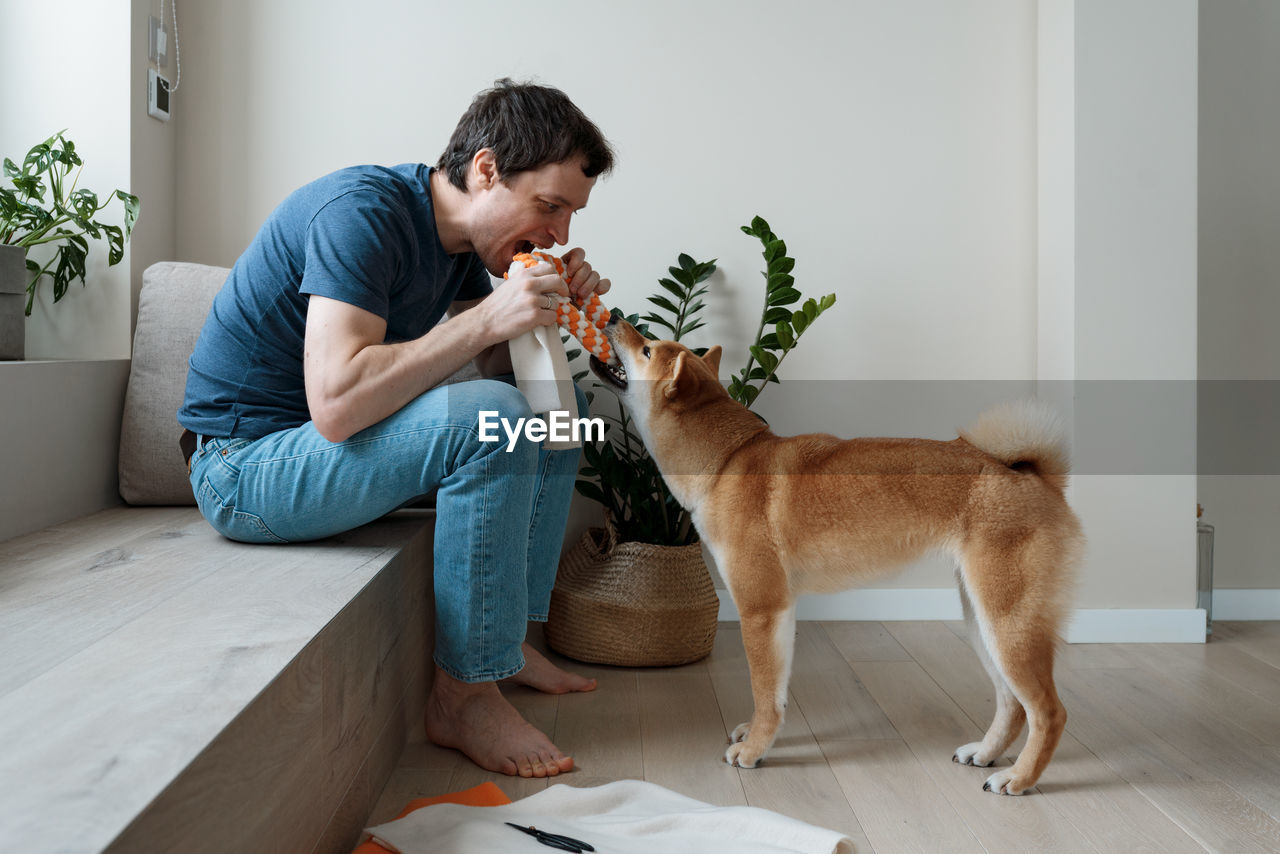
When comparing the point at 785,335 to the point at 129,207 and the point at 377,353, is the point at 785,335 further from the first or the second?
the point at 129,207

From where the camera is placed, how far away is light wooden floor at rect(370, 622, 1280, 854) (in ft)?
Result: 5.02

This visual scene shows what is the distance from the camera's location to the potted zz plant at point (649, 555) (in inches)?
92.5

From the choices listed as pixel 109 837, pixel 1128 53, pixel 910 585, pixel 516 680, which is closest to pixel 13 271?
pixel 516 680

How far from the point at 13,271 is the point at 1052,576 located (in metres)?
2.14

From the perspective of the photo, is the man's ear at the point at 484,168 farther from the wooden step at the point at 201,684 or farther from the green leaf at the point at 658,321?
the green leaf at the point at 658,321

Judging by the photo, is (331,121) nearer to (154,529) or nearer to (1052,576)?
(154,529)

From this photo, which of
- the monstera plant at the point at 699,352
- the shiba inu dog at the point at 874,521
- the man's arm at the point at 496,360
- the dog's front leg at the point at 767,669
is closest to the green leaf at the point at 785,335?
the monstera plant at the point at 699,352

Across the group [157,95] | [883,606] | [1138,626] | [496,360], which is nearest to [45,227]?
[157,95]

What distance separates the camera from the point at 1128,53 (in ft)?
8.43

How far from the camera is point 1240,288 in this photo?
284 cm

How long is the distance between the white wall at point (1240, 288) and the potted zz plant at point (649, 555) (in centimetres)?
129

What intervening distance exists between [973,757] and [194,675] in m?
1.39

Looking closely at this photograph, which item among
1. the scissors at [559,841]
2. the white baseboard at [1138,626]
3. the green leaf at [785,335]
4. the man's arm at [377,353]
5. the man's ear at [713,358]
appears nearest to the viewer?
the scissors at [559,841]

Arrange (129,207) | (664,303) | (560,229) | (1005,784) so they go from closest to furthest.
Result: (1005,784), (560,229), (129,207), (664,303)
